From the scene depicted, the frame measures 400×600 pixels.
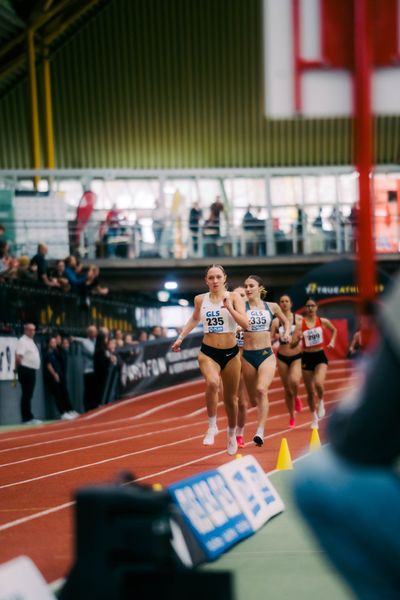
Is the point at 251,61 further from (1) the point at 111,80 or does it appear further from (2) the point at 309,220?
(2) the point at 309,220

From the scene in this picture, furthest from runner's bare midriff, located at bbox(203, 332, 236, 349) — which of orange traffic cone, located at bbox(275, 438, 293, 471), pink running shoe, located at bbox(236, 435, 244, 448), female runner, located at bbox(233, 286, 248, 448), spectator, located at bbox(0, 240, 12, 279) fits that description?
spectator, located at bbox(0, 240, 12, 279)

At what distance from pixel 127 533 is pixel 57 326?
1896cm

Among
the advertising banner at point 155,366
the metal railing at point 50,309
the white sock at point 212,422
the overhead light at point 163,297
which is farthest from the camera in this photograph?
the overhead light at point 163,297

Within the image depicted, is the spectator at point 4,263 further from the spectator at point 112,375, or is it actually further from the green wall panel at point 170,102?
the green wall panel at point 170,102

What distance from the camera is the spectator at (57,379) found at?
2056 centimetres

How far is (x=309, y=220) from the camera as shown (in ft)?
106

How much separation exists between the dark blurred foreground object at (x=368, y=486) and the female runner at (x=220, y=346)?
9805 millimetres

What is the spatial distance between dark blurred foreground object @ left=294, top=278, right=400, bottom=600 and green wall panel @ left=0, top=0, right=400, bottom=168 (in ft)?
122

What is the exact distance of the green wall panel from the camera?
3903 centimetres

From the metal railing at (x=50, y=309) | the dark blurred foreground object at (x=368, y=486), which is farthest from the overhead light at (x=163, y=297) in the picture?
the dark blurred foreground object at (x=368, y=486)

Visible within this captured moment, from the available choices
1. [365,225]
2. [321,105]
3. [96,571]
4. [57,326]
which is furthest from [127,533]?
[57,326]

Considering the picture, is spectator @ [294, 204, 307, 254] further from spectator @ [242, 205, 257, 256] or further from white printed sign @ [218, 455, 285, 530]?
white printed sign @ [218, 455, 285, 530]

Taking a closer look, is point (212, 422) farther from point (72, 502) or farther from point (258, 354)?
point (72, 502)

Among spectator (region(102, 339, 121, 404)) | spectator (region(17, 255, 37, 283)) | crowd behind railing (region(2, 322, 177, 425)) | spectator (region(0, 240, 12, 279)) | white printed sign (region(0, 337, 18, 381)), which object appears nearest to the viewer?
white printed sign (region(0, 337, 18, 381))
